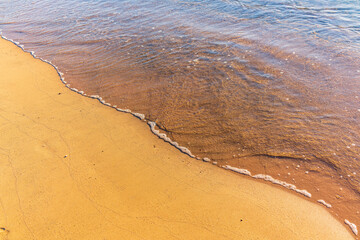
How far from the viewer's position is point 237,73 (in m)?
6.43

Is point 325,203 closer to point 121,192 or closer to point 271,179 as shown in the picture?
point 271,179

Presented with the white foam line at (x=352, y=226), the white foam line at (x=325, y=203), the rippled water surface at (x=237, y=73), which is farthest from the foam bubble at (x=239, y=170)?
the white foam line at (x=352, y=226)

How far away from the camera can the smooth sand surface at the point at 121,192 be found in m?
3.17

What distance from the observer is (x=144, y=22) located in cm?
1030

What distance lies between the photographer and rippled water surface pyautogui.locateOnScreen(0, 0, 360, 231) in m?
4.23

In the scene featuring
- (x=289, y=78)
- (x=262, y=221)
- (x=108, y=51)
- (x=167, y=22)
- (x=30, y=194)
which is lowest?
(x=262, y=221)

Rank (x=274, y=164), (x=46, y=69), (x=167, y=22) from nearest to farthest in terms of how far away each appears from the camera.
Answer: (x=274, y=164)
(x=46, y=69)
(x=167, y=22)

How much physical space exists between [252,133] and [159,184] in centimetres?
231

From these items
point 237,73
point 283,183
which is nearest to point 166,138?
point 283,183

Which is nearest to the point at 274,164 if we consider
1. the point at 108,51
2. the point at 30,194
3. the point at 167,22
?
the point at 30,194

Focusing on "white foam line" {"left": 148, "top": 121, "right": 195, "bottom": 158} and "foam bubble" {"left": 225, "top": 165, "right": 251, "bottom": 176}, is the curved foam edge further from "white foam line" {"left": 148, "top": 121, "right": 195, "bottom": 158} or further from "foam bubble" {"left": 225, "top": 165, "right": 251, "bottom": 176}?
"white foam line" {"left": 148, "top": 121, "right": 195, "bottom": 158}

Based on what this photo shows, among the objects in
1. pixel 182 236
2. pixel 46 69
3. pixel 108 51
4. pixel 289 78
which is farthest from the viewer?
pixel 108 51

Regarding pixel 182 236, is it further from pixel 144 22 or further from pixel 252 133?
pixel 144 22

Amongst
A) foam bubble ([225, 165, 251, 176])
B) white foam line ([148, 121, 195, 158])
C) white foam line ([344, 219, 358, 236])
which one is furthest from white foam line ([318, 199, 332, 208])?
white foam line ([148, 121, 195, 158])
